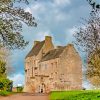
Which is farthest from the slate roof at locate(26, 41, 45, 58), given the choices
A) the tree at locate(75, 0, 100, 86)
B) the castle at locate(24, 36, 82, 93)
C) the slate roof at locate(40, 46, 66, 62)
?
the tree at locate(75, 0, 100, 86)

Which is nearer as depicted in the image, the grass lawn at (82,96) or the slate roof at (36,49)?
the grass lawn at (82,96)

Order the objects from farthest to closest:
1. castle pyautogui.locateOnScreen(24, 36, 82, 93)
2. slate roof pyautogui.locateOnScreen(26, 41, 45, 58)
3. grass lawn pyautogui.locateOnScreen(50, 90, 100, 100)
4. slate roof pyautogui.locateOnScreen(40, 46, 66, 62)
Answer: slate roof pyautogui.locateOnScreen(26, 41, 45, 58), slate roof pyautogui.locateOnScreen(40, 46, 66, 62), castle pyautogui.locateOnScreen(24, 36, 82, 93), grass lawn pyautogui.locateOnScreen(50, 90, 100, 100)

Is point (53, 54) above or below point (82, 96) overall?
above

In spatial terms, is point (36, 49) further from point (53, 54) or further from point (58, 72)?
point (58, 72)

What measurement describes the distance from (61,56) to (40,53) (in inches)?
474

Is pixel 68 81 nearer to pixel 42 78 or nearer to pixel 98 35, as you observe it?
pixel 42 78

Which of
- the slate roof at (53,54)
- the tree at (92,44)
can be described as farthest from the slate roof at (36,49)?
the tree at (92,44)

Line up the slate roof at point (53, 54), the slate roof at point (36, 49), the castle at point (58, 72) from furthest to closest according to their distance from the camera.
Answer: the slate roof at point (36, 49) → the slate roof at point (53, 54) → the castle at point (58, 72)

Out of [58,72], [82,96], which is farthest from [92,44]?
[58,72]

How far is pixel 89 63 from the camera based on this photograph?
2024 inches

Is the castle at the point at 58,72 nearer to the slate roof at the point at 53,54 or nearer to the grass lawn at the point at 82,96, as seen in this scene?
the slate roof at the point at 53,54

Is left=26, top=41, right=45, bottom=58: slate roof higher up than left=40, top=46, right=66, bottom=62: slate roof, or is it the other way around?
left=26, top=41, right=45, bottom=58: slate roof

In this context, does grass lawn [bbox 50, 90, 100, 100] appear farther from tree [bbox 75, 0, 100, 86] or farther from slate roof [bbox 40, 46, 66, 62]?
slate roof [bbox 40, 46, 66, 62]

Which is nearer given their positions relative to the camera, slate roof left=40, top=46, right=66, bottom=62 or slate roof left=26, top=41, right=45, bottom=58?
slate roof left=40, top=46, right=66, bottom=62
